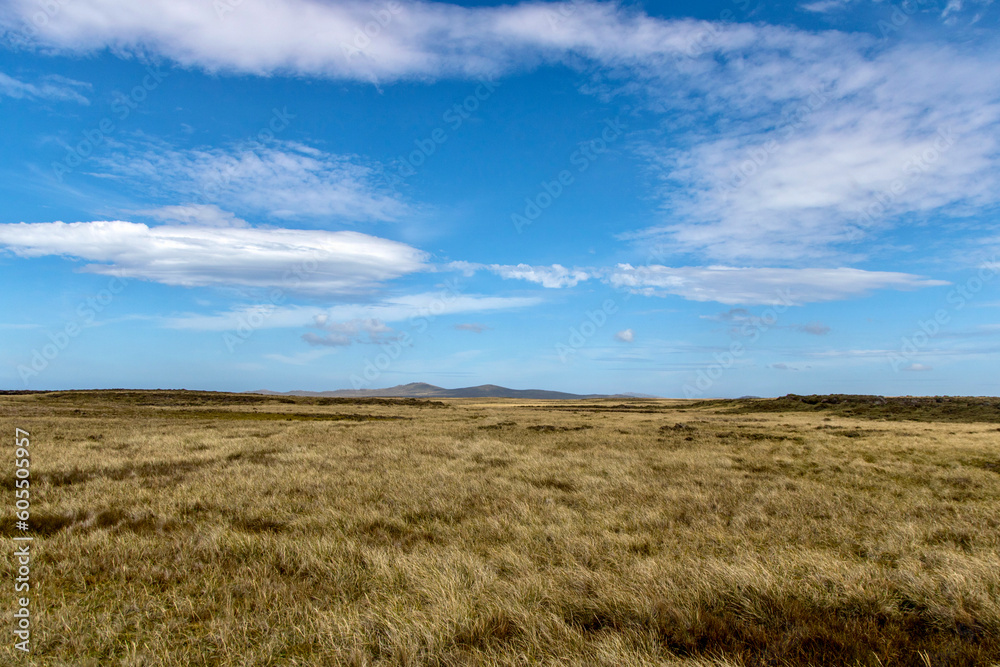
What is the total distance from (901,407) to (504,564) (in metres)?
62.2

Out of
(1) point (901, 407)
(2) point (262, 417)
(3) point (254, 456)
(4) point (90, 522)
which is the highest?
(1) point (901, 407)

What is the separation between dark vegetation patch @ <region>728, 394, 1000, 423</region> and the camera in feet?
155

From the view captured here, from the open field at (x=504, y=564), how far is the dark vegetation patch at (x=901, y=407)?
39.9 m

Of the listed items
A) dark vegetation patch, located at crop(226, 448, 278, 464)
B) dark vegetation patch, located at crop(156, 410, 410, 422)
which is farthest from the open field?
dark vegetation patch, located at crop(156, 410, 410, 422)

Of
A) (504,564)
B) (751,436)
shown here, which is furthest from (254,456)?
(751,436)

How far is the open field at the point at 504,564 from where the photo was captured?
16.5 ft

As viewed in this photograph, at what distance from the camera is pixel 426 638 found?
16.6ft

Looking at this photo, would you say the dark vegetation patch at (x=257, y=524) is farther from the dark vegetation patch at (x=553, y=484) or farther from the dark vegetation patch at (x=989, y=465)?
the dark vegetation patch at (x=989, y=465)

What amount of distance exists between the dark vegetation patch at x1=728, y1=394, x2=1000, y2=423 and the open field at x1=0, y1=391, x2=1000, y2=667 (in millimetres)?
39871

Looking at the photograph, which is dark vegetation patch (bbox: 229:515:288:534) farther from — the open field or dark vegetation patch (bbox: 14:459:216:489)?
dark vegetation patch (bbox: 14:459:216:489)

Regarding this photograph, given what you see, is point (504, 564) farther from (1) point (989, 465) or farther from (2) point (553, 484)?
(1) point (989, 465)

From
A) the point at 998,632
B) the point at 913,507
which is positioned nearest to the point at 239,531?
the point at 998,632

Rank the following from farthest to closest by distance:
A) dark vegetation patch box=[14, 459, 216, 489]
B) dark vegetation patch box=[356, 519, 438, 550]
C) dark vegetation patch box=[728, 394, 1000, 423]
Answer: dark vegetation patch box=[728, 394, 1000, 423], dark vegetation patch box=[14, 459, 216, 489], dark vegetation patch box=[356, 519, 438, 550]

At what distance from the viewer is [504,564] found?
24.6ft
